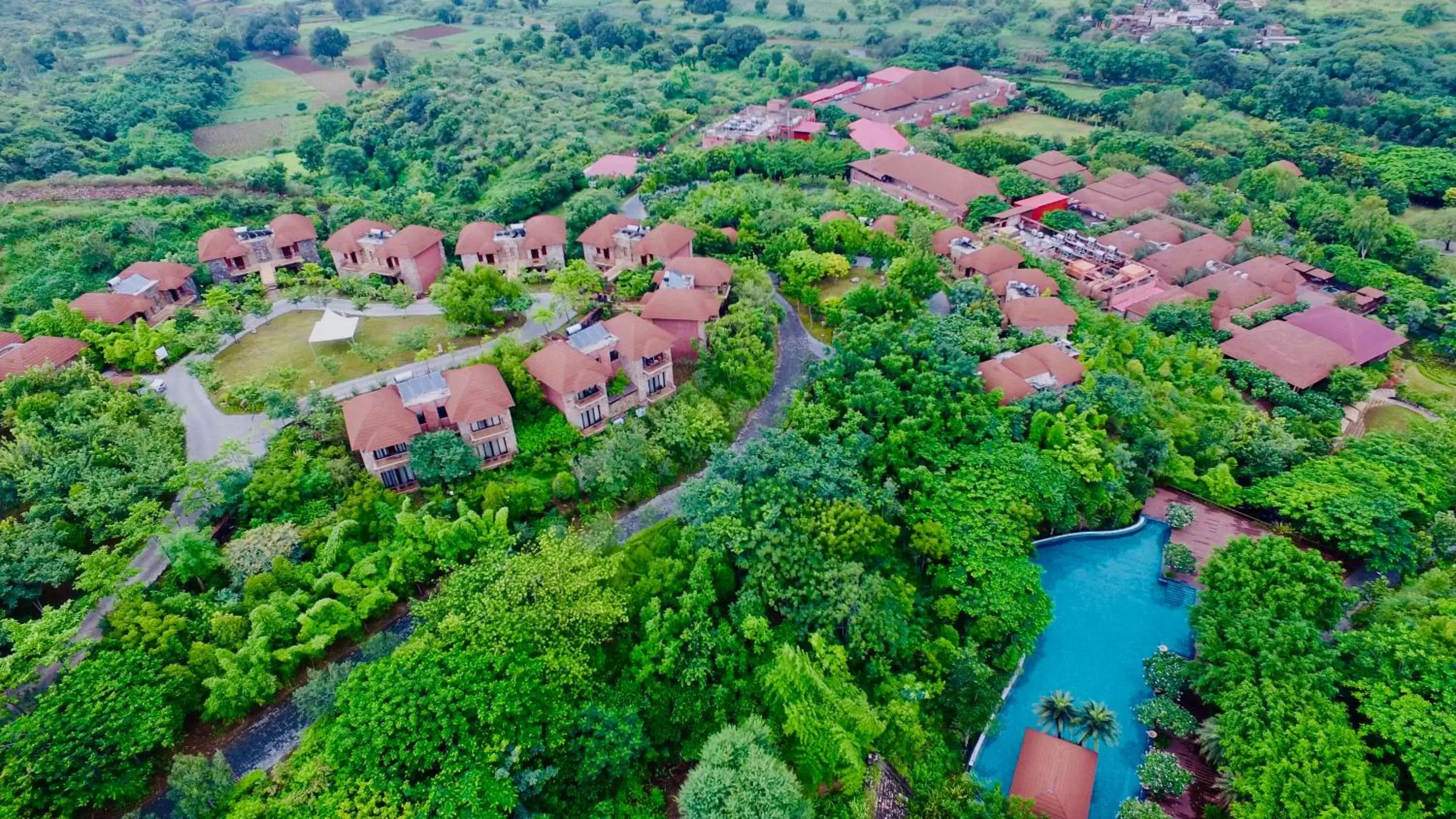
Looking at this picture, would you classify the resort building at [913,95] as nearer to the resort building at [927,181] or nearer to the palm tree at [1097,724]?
the resort building at [927,181]

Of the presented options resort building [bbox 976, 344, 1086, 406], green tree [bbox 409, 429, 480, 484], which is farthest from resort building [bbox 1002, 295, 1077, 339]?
green tree [bbox 409, 429, 480, 484]

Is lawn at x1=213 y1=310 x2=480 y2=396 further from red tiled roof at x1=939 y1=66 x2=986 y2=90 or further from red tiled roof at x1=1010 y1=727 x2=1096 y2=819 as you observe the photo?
red tiled roof at x1=939 y1=66 x2=986 y2=90

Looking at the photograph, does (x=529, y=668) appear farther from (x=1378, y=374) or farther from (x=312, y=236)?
(x=1378, y=374)

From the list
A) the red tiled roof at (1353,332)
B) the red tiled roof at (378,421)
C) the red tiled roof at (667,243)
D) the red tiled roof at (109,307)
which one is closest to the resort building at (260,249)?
the red tiled roof at (109,307)

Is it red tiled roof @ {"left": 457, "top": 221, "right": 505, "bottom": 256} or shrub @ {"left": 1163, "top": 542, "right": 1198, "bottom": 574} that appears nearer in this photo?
shrub @ {"left": 1163, "top": 542, "right": 1198, "bottom": 574}

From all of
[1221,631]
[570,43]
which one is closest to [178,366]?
[1221,631]
